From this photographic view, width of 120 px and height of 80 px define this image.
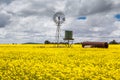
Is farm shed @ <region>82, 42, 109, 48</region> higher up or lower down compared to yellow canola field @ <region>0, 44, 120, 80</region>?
higher up

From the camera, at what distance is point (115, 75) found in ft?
59.0

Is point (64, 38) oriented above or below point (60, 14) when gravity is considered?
below

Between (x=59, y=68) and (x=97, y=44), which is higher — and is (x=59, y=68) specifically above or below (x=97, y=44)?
below

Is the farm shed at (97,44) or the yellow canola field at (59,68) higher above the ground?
the farm shed at (97,44)

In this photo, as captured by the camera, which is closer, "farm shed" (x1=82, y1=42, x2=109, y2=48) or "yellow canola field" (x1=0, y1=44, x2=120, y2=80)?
"yellow canola field" (x1=0, y1=44, x2=120, y2=80)

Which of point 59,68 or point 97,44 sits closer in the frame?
point 59,68

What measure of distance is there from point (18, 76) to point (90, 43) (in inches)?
2720

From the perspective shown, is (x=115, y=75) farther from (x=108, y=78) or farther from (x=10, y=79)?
(x=10, y=79)

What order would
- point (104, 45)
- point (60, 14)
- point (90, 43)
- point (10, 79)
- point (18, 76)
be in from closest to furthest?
point (10, 79), point (18, 76), point (104, 45), point (90, 43), point (60, 14)

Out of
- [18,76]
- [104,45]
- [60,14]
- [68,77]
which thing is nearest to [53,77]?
[68,77]

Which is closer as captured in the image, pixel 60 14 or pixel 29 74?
pixel 29 74

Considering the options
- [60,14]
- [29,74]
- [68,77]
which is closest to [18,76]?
[29,74]

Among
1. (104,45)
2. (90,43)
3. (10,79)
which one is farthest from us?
(90,43)

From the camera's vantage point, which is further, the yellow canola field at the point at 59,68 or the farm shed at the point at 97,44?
the farm shed at the point at 97,44
